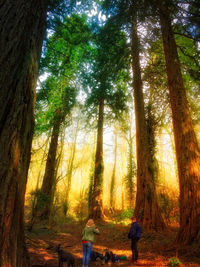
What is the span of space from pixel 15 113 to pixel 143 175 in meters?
8.35

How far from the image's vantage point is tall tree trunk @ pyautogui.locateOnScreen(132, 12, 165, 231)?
8383 mm

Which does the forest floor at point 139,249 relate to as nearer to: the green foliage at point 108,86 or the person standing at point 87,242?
the person standing at point 87,242

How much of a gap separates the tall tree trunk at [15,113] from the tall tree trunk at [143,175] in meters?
6.71

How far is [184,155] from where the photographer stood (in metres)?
5.56

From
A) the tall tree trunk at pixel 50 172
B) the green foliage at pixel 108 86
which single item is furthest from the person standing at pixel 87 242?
the green foliage at pixel 108 86

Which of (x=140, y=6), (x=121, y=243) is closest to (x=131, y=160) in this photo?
(x=121, y=243)

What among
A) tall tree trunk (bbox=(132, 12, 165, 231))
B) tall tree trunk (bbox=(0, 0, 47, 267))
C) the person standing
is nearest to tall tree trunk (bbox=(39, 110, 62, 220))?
tall tree trunk (bbox=(132, 12, 165, 231))

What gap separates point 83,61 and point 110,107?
5.46m

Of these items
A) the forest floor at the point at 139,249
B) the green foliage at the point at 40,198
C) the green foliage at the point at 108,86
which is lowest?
the forest floor at the point at 139,249

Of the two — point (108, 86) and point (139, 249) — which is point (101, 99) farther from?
point (139, 249)

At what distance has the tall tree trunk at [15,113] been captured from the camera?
1.81 meters

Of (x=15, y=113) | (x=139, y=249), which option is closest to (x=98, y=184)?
(x=139, y=249)

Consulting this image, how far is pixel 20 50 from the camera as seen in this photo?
214 centimetres

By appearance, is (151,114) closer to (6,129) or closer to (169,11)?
(169,11)
